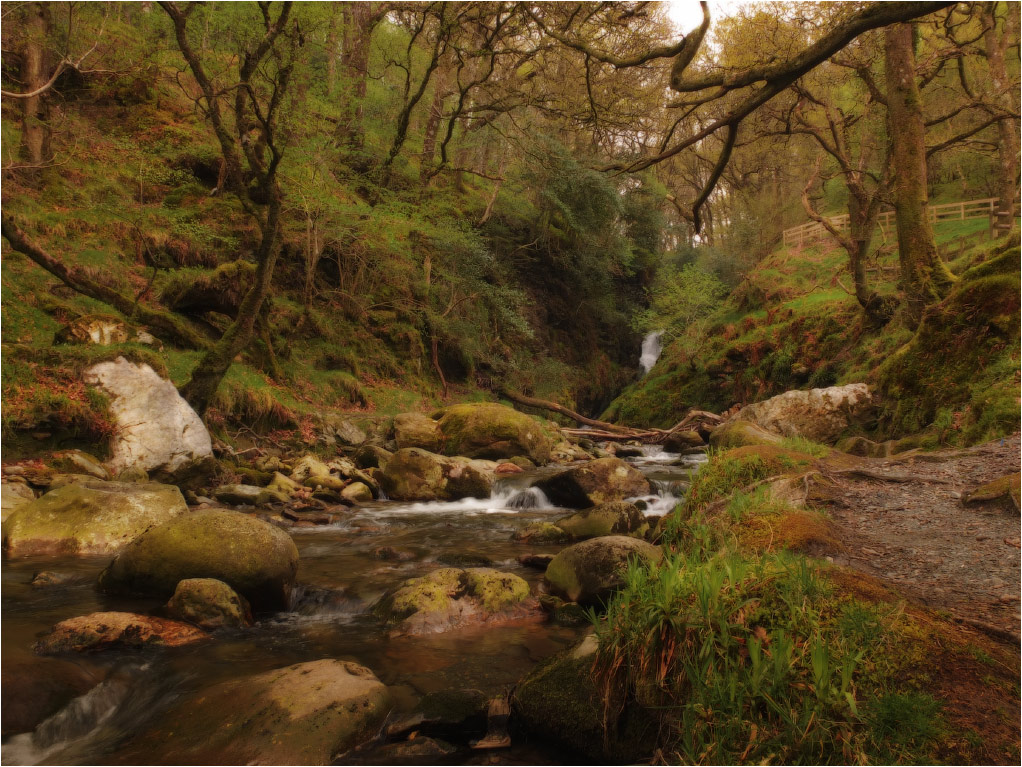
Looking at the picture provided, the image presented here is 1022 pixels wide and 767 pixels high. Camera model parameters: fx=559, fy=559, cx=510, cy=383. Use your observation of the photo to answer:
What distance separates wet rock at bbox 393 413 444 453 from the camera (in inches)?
565

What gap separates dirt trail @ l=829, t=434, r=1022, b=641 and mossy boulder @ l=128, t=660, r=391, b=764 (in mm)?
3178

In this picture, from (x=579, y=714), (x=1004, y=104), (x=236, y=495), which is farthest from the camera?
(x=1004, y=104)

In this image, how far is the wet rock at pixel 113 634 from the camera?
13.4ft

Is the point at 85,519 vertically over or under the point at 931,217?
under

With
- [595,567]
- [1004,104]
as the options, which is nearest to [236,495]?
[595,567]

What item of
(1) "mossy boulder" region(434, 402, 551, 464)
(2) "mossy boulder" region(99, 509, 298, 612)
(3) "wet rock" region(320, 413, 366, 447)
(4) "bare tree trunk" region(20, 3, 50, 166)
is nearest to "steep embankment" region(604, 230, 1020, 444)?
(1) "mossy boulder" region(434, 402, 551, 464)

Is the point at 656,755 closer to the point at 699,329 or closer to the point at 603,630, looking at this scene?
the point at 603,630

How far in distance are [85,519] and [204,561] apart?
2.32 meters

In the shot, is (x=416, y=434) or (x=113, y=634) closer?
(x=113, y=634)

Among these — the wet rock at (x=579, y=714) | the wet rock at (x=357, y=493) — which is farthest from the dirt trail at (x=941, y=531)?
the wet rock at (x=357, y=493)

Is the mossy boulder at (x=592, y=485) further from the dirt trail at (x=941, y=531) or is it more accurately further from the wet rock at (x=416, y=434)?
the dirt trail at (x=941, y=531)

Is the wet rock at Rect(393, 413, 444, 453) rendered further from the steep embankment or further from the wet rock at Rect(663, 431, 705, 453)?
the steep embankment

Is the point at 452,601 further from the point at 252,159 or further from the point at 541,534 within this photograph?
the point at 252,159

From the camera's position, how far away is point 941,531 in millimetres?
4082
